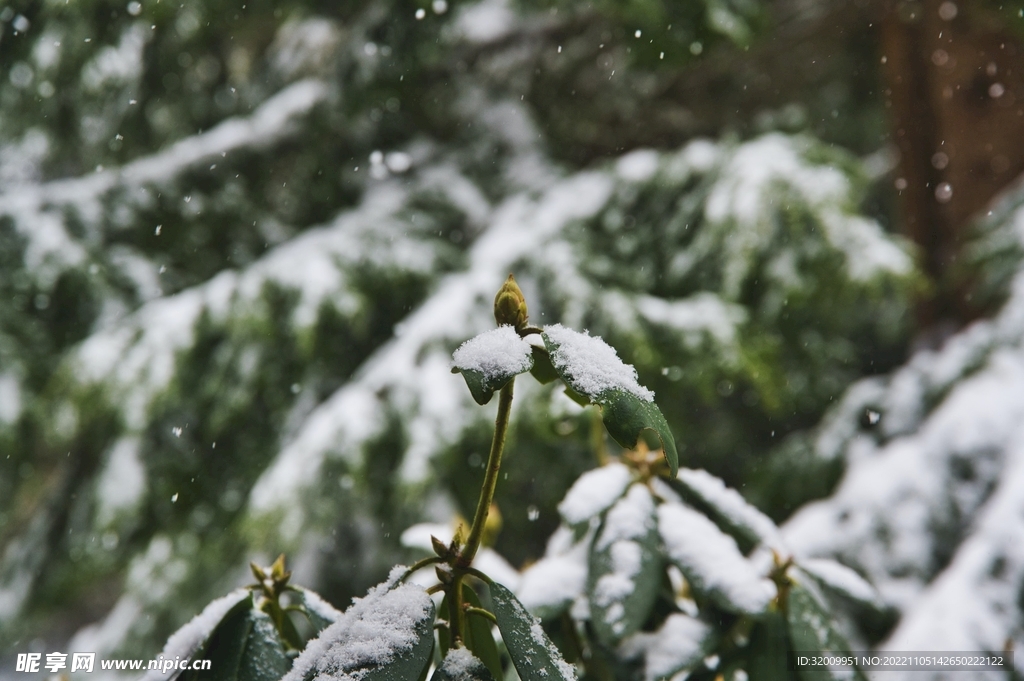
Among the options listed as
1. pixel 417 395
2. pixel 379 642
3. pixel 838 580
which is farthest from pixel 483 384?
pixel 417 395

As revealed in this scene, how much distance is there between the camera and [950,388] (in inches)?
53.1

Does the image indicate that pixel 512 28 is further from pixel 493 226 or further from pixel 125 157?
pixel 125 157

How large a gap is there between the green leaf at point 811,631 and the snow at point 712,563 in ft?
0.07

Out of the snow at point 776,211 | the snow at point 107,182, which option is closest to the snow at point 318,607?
the snow at point 776,211

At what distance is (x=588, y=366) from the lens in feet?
0.97

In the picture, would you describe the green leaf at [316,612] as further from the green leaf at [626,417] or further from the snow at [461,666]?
the green leaf at [626,417]

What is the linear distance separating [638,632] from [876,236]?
1.17m

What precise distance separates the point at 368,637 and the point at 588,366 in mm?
174

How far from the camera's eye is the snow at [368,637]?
1.00 ft

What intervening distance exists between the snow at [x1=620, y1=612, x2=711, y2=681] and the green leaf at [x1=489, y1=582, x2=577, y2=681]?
12cm

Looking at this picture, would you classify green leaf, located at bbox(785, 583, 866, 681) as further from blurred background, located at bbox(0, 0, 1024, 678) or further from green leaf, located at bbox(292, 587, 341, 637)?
blurred background, located at bbox(0, 0, 1024, 678)

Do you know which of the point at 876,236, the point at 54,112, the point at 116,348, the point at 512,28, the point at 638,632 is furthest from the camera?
the point at 512,28

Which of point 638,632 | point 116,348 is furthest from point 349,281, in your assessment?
point 638,632

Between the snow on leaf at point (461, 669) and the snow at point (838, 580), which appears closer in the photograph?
the snow on leaf at point (461, 669)
